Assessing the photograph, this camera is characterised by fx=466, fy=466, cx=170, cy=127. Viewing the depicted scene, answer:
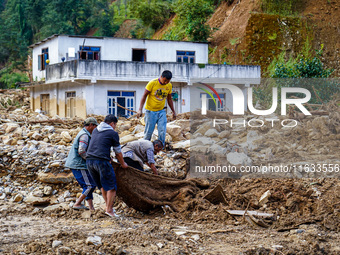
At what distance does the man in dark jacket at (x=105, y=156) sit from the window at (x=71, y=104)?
17385mm

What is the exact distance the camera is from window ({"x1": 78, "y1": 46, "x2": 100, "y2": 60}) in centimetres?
2506

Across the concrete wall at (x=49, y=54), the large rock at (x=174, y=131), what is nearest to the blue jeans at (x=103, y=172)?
the large rock at (x=174, y=131)

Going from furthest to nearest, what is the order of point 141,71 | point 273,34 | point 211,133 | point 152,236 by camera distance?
point 273,34, point 141,71, point 211,133, point 152,236

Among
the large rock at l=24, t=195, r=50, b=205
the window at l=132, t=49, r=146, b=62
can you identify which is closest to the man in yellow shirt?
the large rock at l=24, t=195, r=50, b=205

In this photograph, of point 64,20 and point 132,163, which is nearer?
point 132,163

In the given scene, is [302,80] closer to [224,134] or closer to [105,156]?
[224,134]

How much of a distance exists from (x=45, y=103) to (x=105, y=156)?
21.2 metres

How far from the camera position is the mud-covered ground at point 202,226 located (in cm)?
584

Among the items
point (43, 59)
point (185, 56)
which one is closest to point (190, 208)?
point (185, 56)

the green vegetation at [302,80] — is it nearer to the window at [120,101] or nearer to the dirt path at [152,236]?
the window at [120,101]

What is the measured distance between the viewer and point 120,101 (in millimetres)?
23625

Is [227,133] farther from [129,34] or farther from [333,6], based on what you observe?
[129,34]

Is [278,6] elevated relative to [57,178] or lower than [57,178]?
elevated

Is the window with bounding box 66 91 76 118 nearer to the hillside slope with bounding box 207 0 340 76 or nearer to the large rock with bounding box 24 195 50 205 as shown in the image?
the hillside slope with bounding box 207 0 340 76
